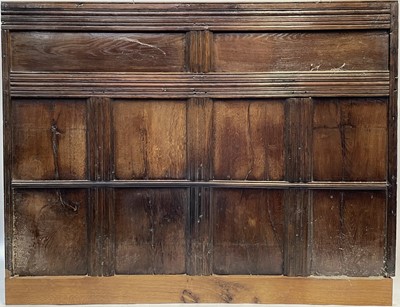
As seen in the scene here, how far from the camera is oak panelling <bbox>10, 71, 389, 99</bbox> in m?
2.93

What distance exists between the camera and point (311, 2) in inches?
115

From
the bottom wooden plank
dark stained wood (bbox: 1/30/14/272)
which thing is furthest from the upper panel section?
the bottom wooden plank

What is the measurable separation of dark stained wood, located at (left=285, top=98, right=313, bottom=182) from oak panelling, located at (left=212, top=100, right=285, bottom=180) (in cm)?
4

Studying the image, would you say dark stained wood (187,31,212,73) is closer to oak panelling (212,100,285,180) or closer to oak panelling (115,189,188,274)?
oak panelling (212,100,285,180)

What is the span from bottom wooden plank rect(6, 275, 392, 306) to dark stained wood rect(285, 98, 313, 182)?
1.97 ft

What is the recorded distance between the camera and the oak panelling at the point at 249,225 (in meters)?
3.00

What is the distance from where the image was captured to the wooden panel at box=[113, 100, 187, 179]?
298cm

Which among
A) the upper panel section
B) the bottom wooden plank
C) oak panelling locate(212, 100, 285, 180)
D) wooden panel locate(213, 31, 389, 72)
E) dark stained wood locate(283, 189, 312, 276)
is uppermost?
the upper panel section

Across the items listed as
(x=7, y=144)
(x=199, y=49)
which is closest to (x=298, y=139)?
(x=199, y=49)

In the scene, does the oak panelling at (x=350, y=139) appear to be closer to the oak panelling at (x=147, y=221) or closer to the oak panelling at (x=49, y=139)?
the oak panelling at (x=147, y=221)

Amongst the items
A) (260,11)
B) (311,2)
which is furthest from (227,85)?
(311,2)

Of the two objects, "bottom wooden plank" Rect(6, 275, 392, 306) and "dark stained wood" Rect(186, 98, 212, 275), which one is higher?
"dark stained wood" Rect(186, 98, 212, 275)

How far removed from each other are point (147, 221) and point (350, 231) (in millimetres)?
1144

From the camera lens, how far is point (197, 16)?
116 inches
